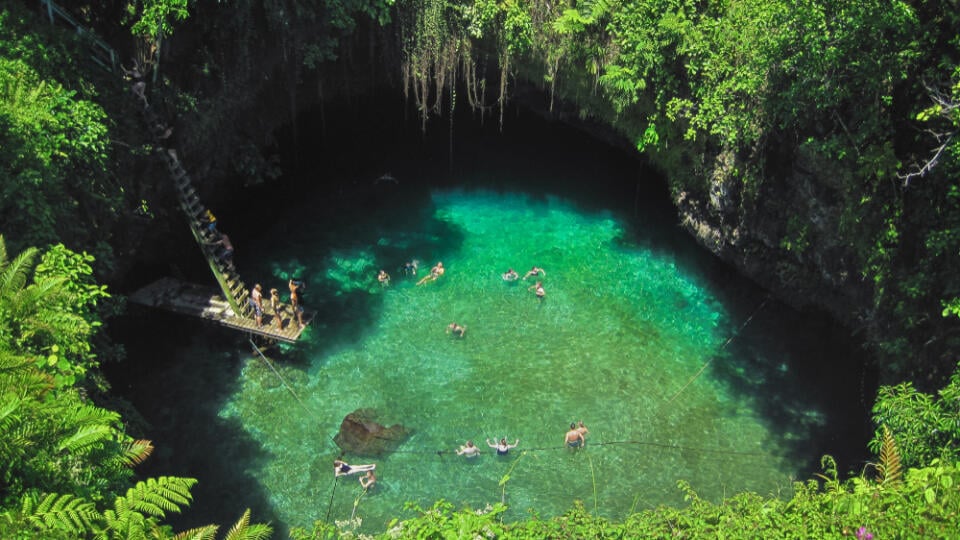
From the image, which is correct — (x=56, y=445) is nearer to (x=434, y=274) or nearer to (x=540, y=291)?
(x=434, y=274)

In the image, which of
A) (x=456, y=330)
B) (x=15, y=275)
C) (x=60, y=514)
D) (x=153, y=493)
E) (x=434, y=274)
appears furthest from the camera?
(x=434, y=274)

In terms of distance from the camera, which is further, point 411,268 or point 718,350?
point 411,268

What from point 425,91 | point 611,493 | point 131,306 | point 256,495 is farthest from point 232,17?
point 611,493

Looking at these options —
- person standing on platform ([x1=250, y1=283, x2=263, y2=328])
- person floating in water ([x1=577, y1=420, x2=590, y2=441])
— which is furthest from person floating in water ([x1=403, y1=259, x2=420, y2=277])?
person floating in water ([x1=577, y1=420, x2=590, y2=441])

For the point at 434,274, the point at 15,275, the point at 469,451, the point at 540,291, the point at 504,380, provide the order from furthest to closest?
the point at 434,274
the point at 540,291
the point at 504,380
the point at 469,451
the point at 15,275

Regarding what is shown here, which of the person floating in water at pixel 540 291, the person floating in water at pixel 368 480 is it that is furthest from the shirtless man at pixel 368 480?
the person floating in water at pixel 540 291

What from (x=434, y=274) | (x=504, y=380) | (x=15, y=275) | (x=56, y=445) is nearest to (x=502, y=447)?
(x=504, y=380)
